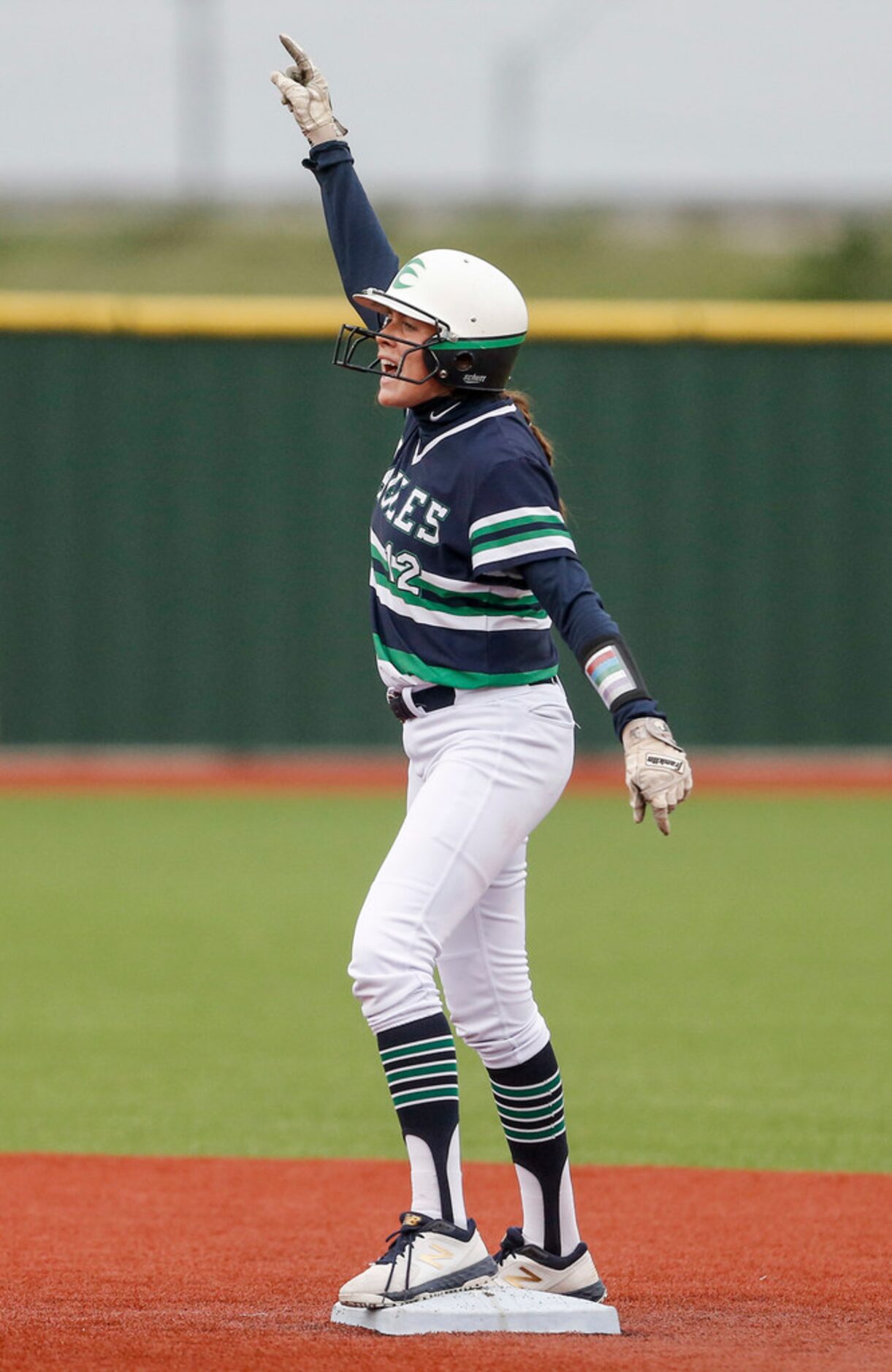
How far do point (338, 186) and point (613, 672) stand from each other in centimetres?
173

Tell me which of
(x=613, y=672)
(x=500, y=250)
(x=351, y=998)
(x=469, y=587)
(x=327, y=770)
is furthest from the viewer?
(x=500, y=250)

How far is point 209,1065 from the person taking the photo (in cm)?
710

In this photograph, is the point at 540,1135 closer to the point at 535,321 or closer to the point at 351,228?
the point at 351,228

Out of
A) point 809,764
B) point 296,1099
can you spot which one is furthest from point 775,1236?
point 809,764

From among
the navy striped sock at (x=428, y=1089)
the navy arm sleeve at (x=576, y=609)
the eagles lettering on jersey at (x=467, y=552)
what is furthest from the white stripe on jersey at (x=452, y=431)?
the navy striped sock at (x=428, y=1089)

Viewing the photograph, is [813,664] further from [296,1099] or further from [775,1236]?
[775,1236]

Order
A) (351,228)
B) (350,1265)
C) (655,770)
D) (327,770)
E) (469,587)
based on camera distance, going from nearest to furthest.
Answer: (655,770)
(469,587)
(350,1265)
(351,228)
(327,770)

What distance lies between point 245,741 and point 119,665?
115 centimetres

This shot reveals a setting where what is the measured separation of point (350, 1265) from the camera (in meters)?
4.75

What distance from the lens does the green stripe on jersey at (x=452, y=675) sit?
4.15m

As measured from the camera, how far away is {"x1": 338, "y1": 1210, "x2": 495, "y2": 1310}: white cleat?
3.94 meters

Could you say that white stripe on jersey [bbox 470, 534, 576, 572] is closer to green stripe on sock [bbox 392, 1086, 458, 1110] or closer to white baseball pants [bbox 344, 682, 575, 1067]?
white baseball pants [bbox 344, 682, 575, 1067]

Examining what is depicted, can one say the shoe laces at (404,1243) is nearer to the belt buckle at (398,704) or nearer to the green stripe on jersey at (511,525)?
the belt buckle at (398,704)

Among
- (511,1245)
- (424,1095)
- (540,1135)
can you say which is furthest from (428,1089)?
(511,1245)
